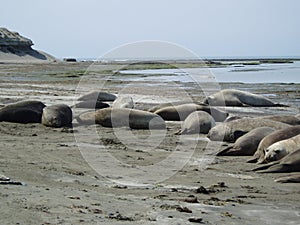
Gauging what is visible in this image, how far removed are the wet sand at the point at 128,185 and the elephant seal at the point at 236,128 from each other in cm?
28

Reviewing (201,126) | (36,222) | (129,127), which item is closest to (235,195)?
(36,222)

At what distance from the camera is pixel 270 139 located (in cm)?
808

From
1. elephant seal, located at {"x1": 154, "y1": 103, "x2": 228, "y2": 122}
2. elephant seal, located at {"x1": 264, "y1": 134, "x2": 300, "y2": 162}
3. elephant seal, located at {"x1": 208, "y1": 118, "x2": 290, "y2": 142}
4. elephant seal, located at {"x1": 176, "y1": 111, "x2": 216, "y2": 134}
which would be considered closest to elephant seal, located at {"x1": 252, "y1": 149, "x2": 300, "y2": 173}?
elephant seal, located at {"x1": 264, "y1": 134, "x2": 300, "y2": 162}

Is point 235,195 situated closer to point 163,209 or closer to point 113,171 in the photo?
point 163,209

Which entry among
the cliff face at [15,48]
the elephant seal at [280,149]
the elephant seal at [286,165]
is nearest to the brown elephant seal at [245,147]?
the elephant seal at [280,149]

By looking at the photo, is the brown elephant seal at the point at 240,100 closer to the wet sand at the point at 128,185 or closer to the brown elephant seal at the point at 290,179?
the wet sand at the point at 128,185

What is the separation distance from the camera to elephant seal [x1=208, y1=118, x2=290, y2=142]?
31.2 ft

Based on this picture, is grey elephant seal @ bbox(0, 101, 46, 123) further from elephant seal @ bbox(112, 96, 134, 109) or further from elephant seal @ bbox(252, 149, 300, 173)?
elephant seal @ bbox(252, 149, 300, 173)

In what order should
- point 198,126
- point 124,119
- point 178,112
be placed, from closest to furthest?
point 198,126
point 124,119
point 178,112

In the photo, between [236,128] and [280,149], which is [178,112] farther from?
[280,149]

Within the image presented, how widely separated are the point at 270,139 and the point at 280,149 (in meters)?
0.50

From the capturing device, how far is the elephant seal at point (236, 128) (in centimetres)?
952

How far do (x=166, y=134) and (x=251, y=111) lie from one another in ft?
16.3

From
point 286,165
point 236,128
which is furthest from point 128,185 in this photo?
point 236,128
